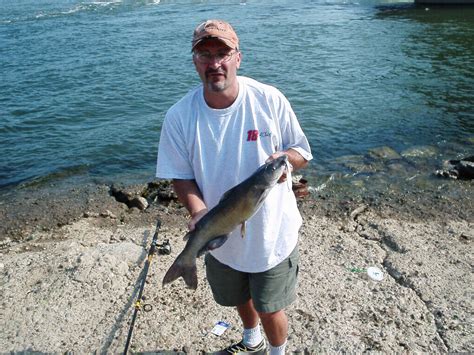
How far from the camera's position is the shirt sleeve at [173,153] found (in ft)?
12.6

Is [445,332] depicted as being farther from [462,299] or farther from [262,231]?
[262,231]

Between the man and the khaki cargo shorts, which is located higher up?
the man

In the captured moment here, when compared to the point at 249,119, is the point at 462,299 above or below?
below

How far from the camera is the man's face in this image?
3635 mm

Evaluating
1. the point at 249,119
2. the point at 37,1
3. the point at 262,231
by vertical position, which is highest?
the point at 249,119

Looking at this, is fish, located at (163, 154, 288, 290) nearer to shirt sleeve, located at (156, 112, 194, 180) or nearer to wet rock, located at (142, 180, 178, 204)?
shirt sleeve, located at (156, 112, 194, 180)

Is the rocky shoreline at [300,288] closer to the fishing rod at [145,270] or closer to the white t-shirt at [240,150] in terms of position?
the fishing rod at [145,270]

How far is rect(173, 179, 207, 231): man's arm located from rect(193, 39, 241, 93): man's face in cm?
81

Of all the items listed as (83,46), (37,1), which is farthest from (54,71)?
(37,1)

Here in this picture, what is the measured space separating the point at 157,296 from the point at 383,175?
652 cm

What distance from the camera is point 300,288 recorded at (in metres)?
5.78

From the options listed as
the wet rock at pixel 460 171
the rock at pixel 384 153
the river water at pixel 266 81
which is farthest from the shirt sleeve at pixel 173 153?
the rock at pixel 384 153

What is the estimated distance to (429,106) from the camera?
51.0ft

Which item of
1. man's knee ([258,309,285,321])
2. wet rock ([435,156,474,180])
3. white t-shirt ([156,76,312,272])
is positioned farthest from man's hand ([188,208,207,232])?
wet rock ([435,156,474,180])
